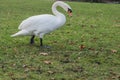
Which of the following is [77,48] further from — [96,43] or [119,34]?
[119,34]

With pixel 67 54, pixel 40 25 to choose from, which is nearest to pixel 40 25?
pixel 40 25

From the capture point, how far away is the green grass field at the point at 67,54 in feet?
23.6

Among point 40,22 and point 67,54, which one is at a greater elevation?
point 40,22

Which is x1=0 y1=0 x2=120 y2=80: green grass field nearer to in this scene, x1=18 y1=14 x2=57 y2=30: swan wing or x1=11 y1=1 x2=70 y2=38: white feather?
x1=11 y1=1 x2=70 y2=38: white feather

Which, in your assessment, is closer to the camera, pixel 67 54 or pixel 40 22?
pixel 67 54

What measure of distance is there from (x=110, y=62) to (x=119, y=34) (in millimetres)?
3828

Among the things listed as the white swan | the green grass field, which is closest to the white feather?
the white swan

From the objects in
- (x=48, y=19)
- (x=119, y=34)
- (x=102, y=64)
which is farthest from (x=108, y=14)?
(x=102, y=64)

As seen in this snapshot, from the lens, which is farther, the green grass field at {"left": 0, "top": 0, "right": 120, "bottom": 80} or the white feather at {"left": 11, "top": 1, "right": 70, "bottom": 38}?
the white feather at {"left": 11, "top": 1, "right": 70, "bottom": 38}

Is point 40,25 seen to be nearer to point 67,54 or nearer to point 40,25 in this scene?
point 40,25

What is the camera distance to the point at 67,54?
884cm

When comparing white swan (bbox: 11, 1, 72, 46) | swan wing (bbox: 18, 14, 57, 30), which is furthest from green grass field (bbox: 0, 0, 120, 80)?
swan wing (bbox: 18, 14, 57, 30)

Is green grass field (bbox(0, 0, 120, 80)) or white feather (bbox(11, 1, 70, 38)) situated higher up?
white feather (bbox(11, 1, 70, 38))

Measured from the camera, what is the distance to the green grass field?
7180mm
